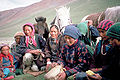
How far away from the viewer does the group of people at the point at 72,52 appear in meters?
1.16

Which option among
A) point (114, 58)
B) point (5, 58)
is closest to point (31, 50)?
point (5, 58)

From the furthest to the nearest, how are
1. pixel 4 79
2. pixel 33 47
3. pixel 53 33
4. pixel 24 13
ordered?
1. pixel 24 13
2. pixel 33 47
3. pixel 53 33
4. pixel 4 79

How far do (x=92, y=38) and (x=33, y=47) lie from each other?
155 centimetres

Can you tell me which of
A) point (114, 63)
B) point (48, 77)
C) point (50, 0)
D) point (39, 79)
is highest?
point (50, 0)

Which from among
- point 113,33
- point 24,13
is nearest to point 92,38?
point 113,33

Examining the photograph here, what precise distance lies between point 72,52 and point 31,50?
49.7 inches

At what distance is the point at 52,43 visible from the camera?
2.55m

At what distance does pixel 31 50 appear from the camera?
8.19 feet

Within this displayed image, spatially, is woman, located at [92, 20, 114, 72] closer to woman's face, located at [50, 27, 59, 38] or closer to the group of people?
the group of people

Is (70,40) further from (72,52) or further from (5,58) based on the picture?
(5,58)

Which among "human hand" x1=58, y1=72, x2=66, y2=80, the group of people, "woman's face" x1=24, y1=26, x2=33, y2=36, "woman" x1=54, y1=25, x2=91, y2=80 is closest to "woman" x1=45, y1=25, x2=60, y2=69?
the group of people

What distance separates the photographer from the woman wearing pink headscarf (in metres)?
2.47

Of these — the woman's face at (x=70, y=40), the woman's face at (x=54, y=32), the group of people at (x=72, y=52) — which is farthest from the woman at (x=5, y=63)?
the woman's face at (x=70, y=40)

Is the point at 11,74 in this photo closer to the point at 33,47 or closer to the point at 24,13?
the point at 33,47
